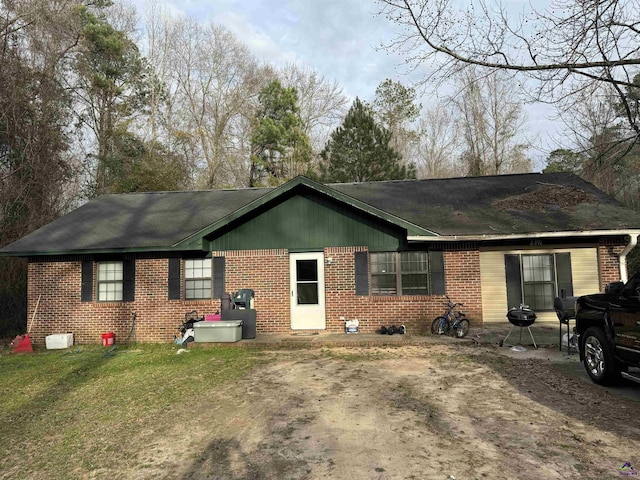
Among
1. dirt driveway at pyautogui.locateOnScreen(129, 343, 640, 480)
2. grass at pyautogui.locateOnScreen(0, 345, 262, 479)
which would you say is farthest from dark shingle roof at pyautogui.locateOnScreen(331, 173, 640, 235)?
grass at pyautogui.locateOnScreen(0, 345, 262, 479)

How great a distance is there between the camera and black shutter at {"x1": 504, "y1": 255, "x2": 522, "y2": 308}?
11086mm

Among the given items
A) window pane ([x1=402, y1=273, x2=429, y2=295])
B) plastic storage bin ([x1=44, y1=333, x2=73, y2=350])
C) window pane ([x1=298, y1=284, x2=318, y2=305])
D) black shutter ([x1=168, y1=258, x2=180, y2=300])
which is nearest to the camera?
window pane ([x1=402, y1=273, x2=429, y2=295])

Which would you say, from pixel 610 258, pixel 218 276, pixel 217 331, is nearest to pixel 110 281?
pixel 218 276

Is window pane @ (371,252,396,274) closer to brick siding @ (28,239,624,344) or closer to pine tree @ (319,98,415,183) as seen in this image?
brick siding @ (28,239,624,344)

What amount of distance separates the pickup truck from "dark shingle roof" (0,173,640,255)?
12.9 ft

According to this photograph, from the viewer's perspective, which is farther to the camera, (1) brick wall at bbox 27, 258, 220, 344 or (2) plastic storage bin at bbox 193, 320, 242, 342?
(1) brick wall at bbox 27, 258, 220, 344

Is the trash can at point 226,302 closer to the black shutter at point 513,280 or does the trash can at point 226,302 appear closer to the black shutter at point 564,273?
the black shutter at point 513,280

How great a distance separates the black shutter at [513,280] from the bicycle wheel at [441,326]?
91.9 inches

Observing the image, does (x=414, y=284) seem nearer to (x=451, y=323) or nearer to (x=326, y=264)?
(x=451, y=323)

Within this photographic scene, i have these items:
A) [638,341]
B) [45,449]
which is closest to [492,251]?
[638,341]

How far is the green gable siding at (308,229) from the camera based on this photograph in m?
10.8

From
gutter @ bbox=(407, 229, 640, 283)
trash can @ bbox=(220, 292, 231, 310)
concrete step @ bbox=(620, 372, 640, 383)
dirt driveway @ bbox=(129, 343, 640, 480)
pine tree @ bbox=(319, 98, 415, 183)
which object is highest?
pine tree @ bbox=(319, 98, 415, 183)

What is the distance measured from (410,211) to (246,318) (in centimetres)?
570

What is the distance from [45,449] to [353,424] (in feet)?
12.0
